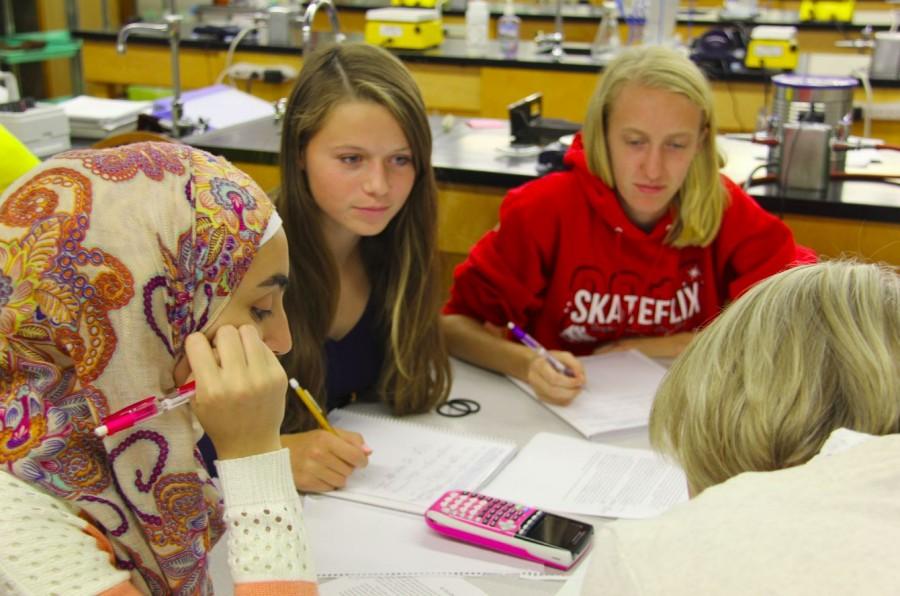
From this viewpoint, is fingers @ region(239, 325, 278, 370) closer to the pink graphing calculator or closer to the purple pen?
the pink graphing calculator

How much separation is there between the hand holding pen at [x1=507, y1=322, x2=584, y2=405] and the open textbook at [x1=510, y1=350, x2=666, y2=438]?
18 millimetres

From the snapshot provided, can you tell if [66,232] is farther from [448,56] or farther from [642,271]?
[448,56]

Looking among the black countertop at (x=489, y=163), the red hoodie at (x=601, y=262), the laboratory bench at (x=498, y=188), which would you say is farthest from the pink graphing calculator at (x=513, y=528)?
the black countertop at (x=489, y=163)

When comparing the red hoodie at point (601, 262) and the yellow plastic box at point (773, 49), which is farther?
the yellow plastic box at point (773, 49)

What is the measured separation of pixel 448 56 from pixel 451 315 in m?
2.49

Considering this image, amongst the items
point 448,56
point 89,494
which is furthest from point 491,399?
point 448,56

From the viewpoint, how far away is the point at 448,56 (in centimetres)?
419

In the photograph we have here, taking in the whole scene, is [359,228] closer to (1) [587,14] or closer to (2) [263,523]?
(2) [263,523]

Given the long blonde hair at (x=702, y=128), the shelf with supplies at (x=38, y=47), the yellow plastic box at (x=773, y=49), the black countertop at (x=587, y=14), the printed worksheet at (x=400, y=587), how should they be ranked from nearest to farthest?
the printed worksheet at (x=400, y=587)
the long blonde hair at (x=702, y=128)
the yellow plastic box at (x=773, y=49)
the shelf with supplies at (x=38, y=47)
the black countertop at (x=587, y=14)

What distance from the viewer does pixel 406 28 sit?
4227 millimetres

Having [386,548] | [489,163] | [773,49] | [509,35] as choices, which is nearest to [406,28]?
[509,35]

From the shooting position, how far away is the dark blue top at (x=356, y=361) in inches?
64.2

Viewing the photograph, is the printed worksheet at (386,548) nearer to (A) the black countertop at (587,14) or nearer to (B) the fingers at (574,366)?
(B) the fingers at (574,366)

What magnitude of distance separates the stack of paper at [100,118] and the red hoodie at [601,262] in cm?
151
